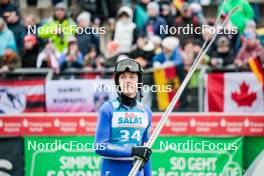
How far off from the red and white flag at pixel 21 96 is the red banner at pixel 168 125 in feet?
3.56

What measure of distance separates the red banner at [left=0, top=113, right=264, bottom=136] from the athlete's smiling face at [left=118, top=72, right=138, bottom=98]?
2876 millimetres

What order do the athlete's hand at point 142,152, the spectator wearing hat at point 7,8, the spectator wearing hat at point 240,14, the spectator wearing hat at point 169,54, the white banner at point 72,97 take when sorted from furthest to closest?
the spectator wearing hat at point 7,8, the spectator wearing hat at point 240,14, the spectator wearing hat at point 169,54, the white banner at point 72,97, the athlete's hand at point 142,152

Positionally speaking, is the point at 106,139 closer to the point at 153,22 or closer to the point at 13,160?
the point at 13,160

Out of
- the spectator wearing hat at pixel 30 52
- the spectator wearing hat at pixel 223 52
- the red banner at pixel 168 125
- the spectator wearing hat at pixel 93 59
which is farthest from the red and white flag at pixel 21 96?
the spectator wearing hat at pixel 223 52

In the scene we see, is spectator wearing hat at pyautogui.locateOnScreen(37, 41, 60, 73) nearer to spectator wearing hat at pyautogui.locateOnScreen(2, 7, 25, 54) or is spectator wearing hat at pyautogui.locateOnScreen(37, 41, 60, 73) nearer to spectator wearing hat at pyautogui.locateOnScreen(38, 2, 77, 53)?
spectator wearing hat at pyautogui.locateOnScreen(38, 2, 77, 53)

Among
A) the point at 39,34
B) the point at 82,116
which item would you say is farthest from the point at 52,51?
the point at 82,116

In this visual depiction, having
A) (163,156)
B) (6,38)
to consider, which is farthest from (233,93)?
(6,38)

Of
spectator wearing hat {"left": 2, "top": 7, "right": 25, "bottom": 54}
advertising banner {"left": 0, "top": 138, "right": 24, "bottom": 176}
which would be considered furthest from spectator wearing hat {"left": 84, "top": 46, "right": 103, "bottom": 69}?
advertising banner {"left": 0, "top": 138, "right": 24, "bottom": 176}

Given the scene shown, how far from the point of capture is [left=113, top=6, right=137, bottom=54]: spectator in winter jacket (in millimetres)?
12664

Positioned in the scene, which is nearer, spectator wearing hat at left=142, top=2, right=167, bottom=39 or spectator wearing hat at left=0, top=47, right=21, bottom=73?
spectator wearing hat at left=0, top=47, right=21, bottom=73

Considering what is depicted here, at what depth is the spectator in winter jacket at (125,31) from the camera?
499 inches

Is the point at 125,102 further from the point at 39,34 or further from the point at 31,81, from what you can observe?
the point at 39,34

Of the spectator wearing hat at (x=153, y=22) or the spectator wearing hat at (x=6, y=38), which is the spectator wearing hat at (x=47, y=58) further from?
the spectator wearing hat at (x=153, y=22)

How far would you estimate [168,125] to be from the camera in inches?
400
